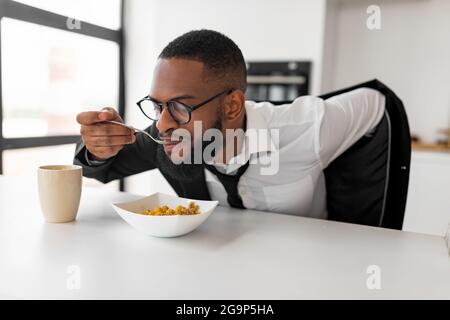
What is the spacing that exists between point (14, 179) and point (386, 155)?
46.1 inches

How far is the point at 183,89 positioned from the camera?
3.14 ft

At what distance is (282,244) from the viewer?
0.77m

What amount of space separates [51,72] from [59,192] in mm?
2398

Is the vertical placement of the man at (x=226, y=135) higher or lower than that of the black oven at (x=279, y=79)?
lower

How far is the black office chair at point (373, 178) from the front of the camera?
124cm

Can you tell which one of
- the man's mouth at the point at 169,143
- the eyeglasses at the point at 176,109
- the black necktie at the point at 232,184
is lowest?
the black necktie at the point at 232,184

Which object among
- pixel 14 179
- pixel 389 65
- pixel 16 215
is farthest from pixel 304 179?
pixel 389 65

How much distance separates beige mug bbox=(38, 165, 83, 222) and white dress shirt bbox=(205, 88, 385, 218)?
1.27 ft

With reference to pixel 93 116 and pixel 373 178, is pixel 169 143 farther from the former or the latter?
pixel 373 178
